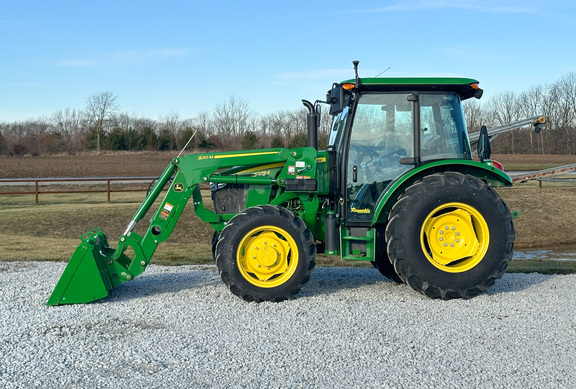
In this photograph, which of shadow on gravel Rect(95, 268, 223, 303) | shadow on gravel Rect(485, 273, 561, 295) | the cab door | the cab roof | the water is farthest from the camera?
the water

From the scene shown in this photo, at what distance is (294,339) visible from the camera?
5527 mm

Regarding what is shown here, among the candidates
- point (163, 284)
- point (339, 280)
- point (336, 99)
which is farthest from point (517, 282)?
point (163, 284)

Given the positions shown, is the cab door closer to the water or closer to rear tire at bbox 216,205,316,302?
rear tire at bbox 216,205,316,302

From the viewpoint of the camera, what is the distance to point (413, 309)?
6.54 metres

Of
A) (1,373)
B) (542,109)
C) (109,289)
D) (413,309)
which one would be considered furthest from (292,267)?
(542,109)

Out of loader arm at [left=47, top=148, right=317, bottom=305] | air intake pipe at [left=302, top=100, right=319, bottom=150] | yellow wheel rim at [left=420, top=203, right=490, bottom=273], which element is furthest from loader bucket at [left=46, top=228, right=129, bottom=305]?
yellow wheel rim at [left=420, top=203, right=490, bottom=273]

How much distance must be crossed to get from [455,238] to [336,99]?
209 cm

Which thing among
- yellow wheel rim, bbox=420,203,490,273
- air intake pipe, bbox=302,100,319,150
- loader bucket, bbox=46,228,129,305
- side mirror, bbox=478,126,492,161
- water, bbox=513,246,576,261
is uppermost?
air intake pipe, bbox=302,100,319,150

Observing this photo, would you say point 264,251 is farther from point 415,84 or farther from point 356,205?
point 415,84

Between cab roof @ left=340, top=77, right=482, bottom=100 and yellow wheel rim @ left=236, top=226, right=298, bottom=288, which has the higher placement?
cab roof @ left=340, top=77, right=482, bottom=100

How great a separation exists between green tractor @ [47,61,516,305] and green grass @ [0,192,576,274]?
3307 millimetres

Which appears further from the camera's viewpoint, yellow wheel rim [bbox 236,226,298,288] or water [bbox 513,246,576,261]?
water [bbox 513,246,576,261]

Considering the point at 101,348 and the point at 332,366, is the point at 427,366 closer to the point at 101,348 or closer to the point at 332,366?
the point at 332,366

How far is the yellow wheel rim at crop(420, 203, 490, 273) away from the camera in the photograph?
700 centimetres
